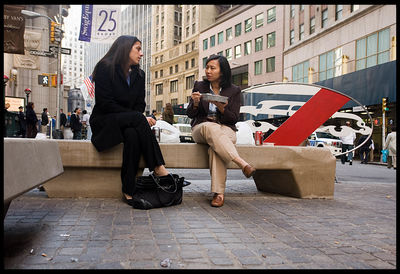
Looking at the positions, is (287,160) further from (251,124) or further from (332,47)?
(332,47)

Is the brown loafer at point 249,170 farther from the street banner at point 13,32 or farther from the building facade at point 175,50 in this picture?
the building facade at point 175,50

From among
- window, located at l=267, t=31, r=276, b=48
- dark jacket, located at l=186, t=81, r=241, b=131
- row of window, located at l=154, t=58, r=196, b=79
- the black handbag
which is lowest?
the black handbag

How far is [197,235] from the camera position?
289 centimetres

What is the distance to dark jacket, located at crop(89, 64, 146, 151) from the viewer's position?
161 inches

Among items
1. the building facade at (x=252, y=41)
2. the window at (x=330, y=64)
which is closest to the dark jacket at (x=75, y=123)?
the window at (x=330, y=64)

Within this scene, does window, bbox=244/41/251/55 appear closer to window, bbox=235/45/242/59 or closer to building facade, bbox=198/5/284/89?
building facade, bbox=198/5/284/89

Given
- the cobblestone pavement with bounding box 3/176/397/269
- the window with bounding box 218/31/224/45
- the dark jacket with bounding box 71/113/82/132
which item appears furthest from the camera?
the window with bounding box 218/31/224/45

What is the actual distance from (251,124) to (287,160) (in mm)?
1425

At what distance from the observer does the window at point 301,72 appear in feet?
102

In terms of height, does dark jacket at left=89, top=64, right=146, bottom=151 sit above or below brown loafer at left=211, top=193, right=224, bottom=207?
above

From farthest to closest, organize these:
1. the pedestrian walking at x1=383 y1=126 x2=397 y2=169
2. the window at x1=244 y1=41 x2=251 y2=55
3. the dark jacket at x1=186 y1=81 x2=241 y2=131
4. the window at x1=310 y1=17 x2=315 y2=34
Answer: the window at x1=244 y1=41 x2=251 y2=55, the window at x1=310 y1=17 x2=315 y2=34, the pedestrian walking at x1=383 y1=126 x2=397 y2=169, the dark jacket at x1=186 y1=81 x2=241 y2=131

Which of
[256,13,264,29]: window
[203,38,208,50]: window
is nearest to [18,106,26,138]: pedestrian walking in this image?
[256,13,264,29]: window

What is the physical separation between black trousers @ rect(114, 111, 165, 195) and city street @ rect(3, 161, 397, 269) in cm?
38
